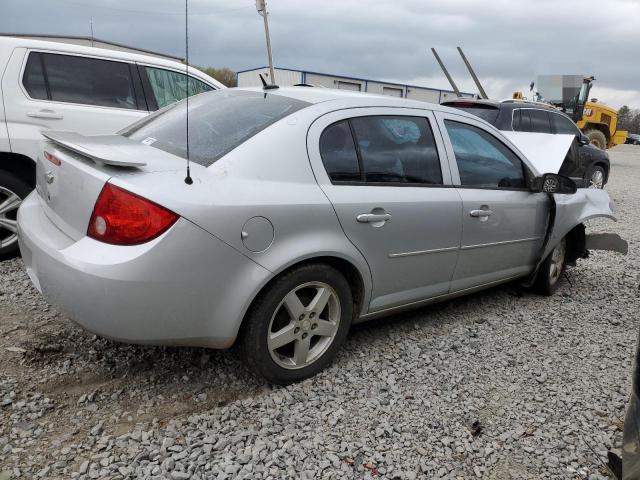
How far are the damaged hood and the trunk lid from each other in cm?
347

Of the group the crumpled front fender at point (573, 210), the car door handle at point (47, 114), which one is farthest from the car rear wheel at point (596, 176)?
the car door handle at point (47, 114)

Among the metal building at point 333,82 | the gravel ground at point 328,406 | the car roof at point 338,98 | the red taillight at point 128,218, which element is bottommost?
the gravel ground at point 328,406

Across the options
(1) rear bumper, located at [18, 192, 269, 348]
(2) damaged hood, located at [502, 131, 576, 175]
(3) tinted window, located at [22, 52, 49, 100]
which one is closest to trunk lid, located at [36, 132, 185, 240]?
(1) rear bumper, located at [18, 192, 269, 348]

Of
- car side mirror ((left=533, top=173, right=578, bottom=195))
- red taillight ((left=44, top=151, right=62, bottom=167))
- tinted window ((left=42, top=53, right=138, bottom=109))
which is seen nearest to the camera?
red taillight ((left=44, top=151, right=62, bottom=167))

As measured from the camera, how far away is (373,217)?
287cm

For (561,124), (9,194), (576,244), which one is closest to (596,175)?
(561,124)

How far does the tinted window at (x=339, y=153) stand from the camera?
278cm

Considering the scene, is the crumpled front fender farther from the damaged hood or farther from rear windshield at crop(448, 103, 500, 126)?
rear windshield at crop(448, 103, 500, 126)

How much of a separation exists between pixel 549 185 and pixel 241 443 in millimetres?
2933

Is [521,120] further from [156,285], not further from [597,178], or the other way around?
[156,285]

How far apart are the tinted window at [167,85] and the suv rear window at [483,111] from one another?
15.9 feet

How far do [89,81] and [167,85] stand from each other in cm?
79

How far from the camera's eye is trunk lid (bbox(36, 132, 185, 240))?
2.34m

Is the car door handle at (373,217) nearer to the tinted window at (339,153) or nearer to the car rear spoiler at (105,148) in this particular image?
the tinted window at (339,153)
